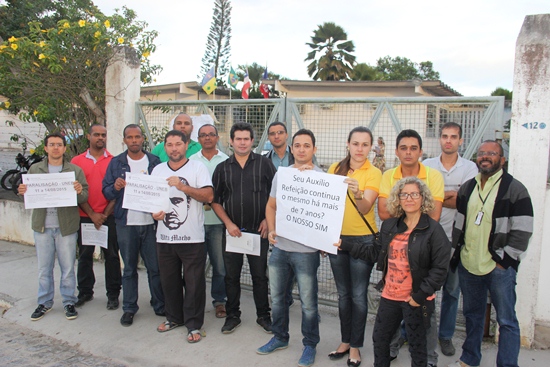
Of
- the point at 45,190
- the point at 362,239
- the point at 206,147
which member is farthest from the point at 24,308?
the point at 362,239

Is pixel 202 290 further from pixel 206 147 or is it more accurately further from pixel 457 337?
pixel 457 337

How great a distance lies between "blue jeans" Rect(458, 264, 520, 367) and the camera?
362 cm

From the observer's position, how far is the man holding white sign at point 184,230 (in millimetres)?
4410

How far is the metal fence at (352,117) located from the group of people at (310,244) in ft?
1.16

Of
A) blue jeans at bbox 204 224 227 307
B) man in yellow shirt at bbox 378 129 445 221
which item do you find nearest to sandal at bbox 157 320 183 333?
blue jeans at bbox 204 224 227 307

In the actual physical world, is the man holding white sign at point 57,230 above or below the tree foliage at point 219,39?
below

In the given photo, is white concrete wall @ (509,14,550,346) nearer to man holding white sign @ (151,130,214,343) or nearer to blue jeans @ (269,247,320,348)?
blue jeans @ (269,247,320,348)

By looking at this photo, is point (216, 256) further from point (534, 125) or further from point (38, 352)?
point (534, 125)

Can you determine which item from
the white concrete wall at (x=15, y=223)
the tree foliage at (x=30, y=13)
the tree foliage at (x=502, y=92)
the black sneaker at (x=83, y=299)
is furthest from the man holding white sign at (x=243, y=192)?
the tree foliage at (x=502, y=92)

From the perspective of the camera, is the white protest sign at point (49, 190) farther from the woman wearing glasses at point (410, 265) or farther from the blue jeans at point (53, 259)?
the woman wearing glasses at point (410, 265)

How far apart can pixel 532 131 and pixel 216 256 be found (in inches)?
130

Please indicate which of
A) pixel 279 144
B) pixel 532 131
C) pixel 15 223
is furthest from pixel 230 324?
pixel 15 223

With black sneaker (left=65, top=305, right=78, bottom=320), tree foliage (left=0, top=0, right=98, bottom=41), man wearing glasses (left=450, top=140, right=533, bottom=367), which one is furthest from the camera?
tree foliage (left=0, top=0, right=98, bottom=41)

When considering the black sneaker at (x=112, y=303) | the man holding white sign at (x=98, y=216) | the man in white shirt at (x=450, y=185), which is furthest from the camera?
the black sneaker at (x=112, y=303)
